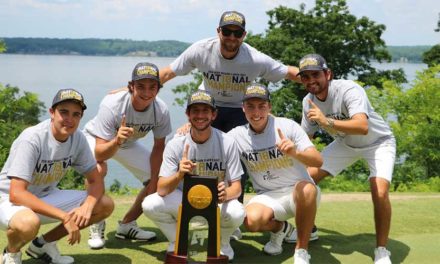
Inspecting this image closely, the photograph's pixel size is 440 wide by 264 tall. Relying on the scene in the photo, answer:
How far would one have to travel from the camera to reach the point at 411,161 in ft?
63.1

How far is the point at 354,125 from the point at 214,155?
1294mm

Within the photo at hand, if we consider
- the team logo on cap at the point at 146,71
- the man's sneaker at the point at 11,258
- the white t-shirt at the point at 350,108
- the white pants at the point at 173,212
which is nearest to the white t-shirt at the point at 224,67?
the white t-shirt at the point at 350,108

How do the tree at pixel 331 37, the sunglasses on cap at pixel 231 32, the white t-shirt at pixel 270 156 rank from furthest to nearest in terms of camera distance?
the tree at pixel 331 37 → the sunglasses on cap at pixel 231 32 → the white t-shirt at pixel 270 156

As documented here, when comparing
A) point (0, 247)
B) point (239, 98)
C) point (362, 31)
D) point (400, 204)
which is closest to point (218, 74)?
point (239, 98)

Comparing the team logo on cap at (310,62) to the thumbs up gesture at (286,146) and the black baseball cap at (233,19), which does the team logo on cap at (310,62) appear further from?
the thumbs up gesture at (286,146)

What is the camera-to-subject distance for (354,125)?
5266 millimetres

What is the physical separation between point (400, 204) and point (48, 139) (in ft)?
17.0

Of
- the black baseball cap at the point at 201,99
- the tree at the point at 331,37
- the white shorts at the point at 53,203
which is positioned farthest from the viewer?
the tree at the point at 331,37

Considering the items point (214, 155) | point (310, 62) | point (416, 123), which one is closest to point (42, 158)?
point (214, 155)

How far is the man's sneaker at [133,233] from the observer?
5.98m

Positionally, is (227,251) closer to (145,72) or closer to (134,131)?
(134,131)

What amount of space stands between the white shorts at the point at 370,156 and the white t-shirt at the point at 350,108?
0.22 feet

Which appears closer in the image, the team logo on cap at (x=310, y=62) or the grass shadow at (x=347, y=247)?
the team logo on cap at (x=310, y=62)

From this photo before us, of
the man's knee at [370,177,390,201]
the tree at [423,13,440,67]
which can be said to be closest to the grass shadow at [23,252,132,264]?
the man's knee at [370,177,390,201]
